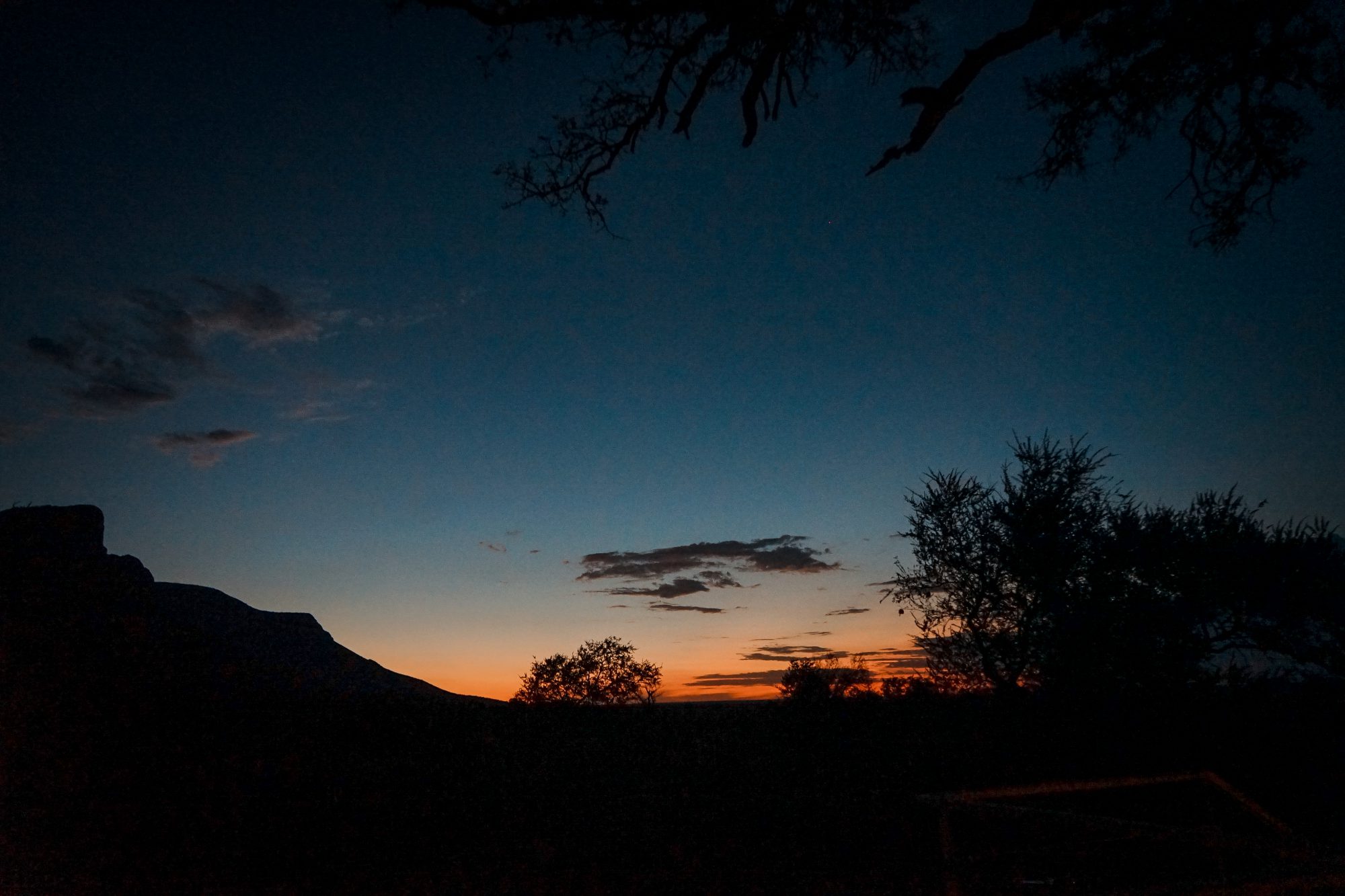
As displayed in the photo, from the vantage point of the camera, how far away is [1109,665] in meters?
15.0

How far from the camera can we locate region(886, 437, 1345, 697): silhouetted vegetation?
49.1 feet

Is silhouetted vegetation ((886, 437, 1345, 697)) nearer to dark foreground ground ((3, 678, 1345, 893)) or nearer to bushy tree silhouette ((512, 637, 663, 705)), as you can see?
dark foreground ground ((3, 678, 1345, 893))

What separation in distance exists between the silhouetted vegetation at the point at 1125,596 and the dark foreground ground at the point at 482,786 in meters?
0.94

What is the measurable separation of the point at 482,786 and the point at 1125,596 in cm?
1556

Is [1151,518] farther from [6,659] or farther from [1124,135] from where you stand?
[6,659]

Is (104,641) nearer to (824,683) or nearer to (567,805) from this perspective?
(567,805)

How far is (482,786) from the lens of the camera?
14.7 m

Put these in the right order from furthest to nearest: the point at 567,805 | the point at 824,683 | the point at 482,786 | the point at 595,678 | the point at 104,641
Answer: the point at 595,678 < the point at 824,683 < the point at 482,786 < the point at 567,805 < the point at 104,641

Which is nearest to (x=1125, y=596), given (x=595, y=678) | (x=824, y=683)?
(x=824, y=683)

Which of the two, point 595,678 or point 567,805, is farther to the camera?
point 595,678

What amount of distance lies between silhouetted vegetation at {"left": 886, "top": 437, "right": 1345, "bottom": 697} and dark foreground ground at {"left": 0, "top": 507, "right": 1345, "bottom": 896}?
0.94 metres

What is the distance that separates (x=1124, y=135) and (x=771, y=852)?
1250cm

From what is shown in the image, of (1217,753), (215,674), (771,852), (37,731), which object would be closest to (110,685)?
(37,731)

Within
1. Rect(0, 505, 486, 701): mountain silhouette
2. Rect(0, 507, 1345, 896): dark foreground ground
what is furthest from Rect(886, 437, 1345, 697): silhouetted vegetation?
Rect(0, 505, 486, 701): mountain silhouette
